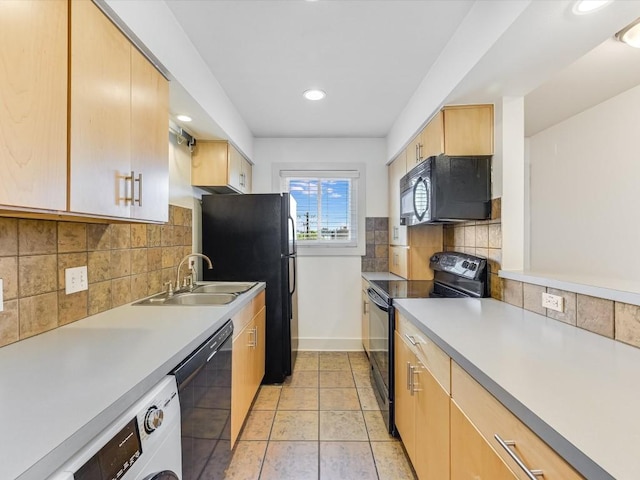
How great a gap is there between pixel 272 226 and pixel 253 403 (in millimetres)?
1390

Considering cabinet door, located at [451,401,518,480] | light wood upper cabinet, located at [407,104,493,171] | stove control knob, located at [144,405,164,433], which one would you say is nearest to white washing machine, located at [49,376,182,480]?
stove control knob, located at [144,405,164,433]

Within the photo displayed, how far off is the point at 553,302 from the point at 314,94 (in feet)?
6.81

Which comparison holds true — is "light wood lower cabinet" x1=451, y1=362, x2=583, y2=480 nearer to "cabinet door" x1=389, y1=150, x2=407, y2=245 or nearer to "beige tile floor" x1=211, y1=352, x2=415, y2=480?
"beige tile floor" x1=211, y1=352, x2=415, y2=480

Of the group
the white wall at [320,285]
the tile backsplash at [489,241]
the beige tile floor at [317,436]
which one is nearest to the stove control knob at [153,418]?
the beige tile floor at [317,436]

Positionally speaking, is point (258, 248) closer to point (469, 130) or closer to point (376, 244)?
point (376, 244)

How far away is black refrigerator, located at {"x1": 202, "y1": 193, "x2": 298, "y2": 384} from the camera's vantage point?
2.61m

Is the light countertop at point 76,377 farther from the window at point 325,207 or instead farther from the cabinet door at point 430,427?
the window at point 325,207

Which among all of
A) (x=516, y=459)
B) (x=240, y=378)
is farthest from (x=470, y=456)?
(x=240, y=378)

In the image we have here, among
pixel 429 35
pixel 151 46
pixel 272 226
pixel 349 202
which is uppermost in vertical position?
pixel 429 35

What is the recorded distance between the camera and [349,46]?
182 centimetres

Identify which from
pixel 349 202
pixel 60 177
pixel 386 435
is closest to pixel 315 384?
pixel 386 435

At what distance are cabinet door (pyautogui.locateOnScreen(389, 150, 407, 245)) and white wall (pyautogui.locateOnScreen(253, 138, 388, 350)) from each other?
51 centimetres

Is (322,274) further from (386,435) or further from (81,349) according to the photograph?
(81,349)

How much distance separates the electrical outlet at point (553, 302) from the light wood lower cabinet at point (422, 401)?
2.02ft
